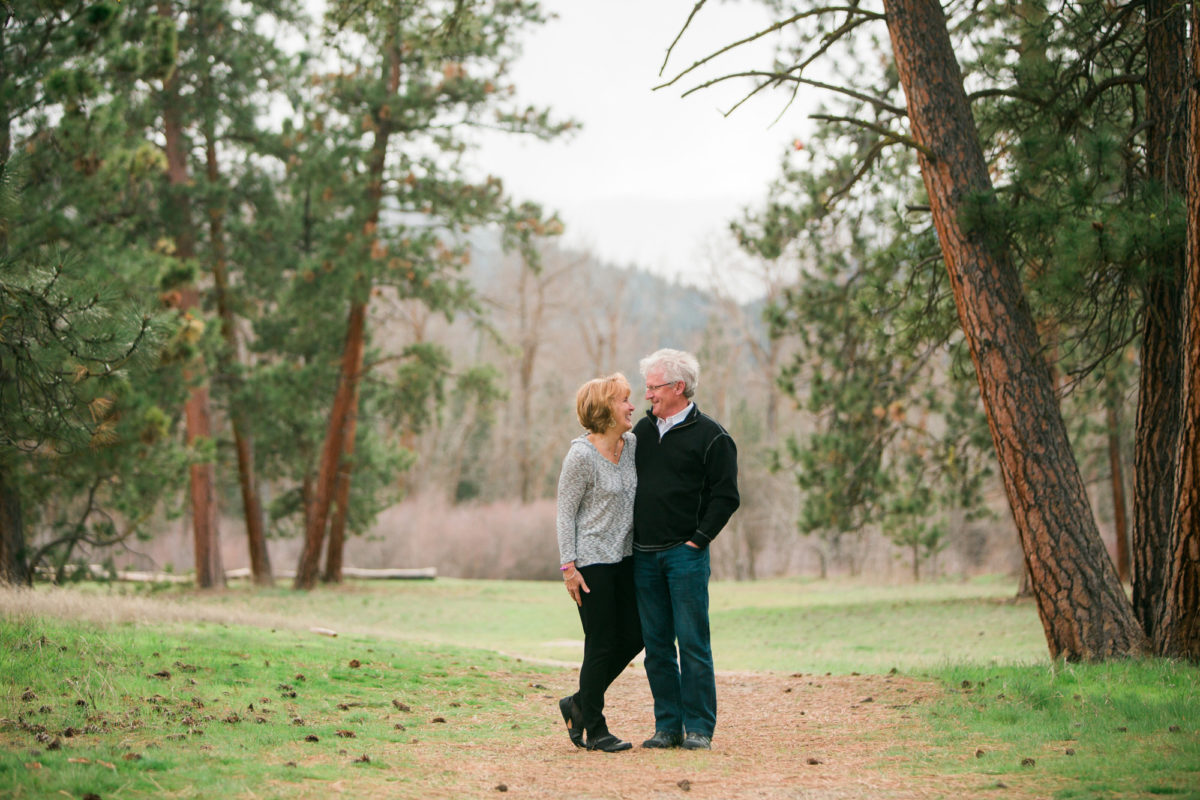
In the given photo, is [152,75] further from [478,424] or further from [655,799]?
[478,424]

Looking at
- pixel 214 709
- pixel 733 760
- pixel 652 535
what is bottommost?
pixel 733 760

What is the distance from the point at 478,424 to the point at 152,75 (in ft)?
111

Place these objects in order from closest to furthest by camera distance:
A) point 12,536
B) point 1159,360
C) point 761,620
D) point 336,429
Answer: point 1159,360 < point 12,536 < point 761,620 < point 336,429

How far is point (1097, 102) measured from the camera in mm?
9672

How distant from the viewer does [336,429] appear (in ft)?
74.2

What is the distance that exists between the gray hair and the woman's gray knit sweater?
0.55 m

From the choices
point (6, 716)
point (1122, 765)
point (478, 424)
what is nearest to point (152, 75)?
point (6, 716)

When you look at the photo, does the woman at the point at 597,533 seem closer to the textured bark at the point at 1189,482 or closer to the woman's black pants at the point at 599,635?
the woman's black pants at the point at 599,635

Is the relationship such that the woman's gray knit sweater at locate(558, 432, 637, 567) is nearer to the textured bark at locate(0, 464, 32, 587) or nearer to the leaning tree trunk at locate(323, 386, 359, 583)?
the textured bark at locate(0, 464, 32, 587)

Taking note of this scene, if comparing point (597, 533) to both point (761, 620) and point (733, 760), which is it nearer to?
point (733, 760)

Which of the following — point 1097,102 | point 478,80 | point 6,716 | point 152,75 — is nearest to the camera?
point 6,716

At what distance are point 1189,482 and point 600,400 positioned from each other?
4010mm

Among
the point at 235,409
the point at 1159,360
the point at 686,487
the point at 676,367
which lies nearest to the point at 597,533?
the point at 686,487

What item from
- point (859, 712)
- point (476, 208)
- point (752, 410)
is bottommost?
point (859, 712)
